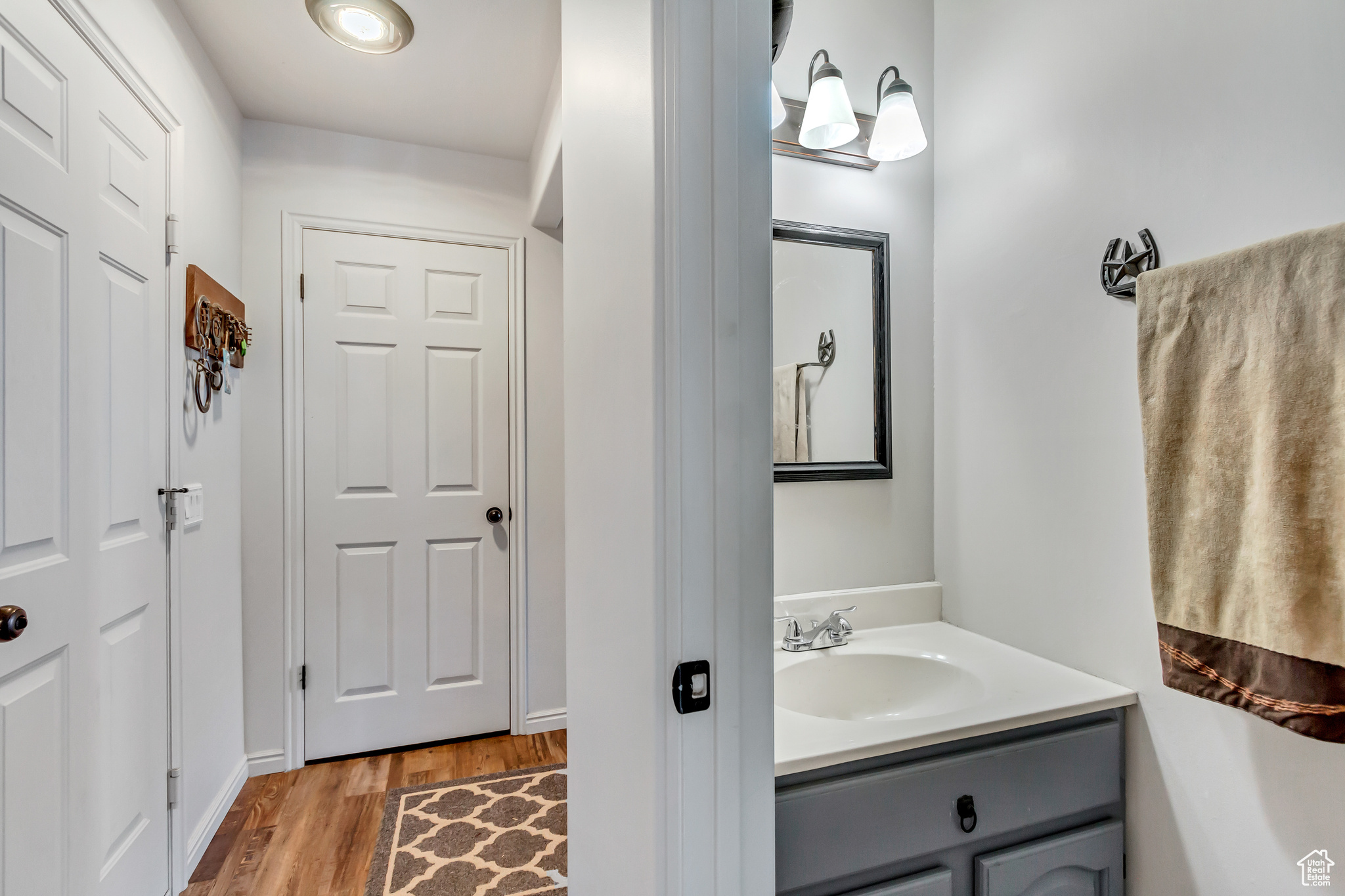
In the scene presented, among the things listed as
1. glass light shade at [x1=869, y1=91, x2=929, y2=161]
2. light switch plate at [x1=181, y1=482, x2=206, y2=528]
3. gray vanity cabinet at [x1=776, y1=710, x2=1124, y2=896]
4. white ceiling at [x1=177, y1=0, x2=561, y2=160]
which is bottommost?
gray vanity cabinet at [x1=776, y1=710, x2=1124, y2=896]

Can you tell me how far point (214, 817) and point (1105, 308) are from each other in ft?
8.77

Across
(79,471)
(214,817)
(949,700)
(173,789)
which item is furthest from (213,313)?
(949,700)

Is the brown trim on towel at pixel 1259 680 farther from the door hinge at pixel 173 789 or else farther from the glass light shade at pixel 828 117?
the door hinge at pixel 173 789

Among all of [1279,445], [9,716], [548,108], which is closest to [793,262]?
[1279,445]

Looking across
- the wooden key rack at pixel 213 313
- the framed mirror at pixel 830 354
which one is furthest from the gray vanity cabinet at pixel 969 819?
the wooden key rack at pixel 213 313

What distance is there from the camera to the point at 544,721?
2.55m

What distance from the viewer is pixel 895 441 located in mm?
1570

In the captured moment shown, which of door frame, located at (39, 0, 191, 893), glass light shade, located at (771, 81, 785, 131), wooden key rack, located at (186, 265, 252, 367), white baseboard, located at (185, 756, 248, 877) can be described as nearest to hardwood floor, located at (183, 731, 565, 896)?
white baseboard, located at (185, 756, 248, 877)

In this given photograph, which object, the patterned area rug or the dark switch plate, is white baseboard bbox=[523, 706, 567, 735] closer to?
the patterned area rug

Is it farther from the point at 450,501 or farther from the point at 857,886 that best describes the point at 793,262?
the point at 450,501

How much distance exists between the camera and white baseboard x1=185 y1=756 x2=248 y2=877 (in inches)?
66.6

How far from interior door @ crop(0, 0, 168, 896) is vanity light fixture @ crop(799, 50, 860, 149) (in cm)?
148

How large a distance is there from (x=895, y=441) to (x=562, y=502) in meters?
1.47

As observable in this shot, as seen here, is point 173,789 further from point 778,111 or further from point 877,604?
point 778,111
